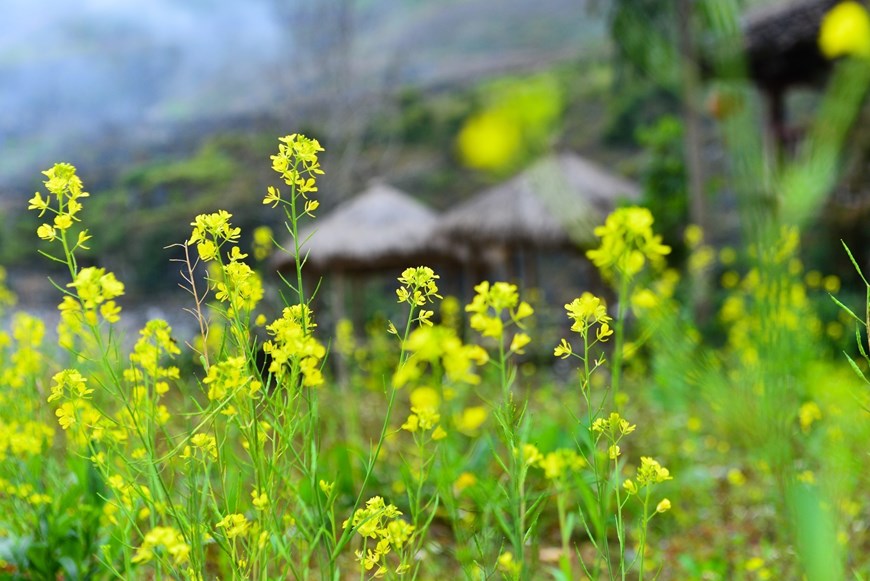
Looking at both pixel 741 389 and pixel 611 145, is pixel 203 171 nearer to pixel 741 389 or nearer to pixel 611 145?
pixel 611 145

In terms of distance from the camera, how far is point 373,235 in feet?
34.2

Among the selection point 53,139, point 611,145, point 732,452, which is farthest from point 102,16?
point 732,452

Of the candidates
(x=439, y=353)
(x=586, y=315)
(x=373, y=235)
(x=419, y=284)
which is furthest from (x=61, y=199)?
(x=373, y=235)

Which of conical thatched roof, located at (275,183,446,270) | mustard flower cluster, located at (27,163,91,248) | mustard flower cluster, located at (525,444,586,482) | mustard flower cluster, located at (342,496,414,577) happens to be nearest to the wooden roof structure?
conical thatched roof, located at (275,183,446,270)

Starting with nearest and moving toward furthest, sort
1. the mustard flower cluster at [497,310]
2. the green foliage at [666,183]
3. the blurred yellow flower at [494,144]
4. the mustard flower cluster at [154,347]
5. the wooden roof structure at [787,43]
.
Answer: the blurred yellow flower at [494,144]
the mustard flower cluster at [497,310]
the mustard flower cluster at [154,347]
the wooden roof structure at [787,43]
the green foliage at [666,183]

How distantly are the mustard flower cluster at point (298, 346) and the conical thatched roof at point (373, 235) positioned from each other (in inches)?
360

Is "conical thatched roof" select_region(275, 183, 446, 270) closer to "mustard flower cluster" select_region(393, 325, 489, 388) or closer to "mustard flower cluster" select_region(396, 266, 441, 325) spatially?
"mustard flower cluster" select_region(396, 266, 441, 325)

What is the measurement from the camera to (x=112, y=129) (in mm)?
30578

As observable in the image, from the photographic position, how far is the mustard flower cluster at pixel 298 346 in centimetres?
92

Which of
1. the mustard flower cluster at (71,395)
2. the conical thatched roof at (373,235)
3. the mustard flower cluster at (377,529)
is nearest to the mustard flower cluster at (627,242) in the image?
the mustard flower cluster at (377,529)

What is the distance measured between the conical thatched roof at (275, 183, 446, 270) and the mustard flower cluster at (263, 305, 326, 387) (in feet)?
30.0

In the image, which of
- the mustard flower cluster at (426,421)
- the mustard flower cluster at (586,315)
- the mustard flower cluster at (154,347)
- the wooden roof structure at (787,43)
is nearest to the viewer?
the mustard flower cluster at (586,315)

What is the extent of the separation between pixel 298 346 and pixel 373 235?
31.4ft

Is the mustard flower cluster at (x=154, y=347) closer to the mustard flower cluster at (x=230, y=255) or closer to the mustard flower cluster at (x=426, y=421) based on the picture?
the mustard flower cluster at (x=230, y=255)
